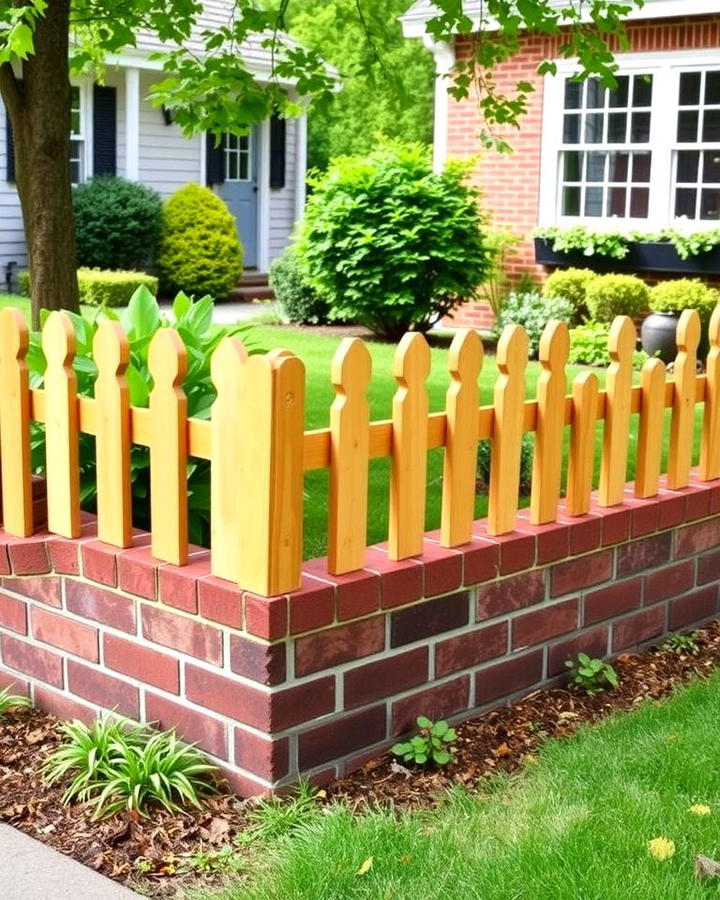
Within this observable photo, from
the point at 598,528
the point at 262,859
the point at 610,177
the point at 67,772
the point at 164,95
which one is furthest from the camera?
the point at 610,177

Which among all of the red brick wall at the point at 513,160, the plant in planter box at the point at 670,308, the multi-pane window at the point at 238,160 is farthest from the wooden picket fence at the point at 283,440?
the multi-pane window at the point at 238,160

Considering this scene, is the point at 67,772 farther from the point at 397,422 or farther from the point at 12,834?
the point at 397,422

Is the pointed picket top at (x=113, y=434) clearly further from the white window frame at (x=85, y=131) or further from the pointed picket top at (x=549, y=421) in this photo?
the white window frame at (x=85, y=131)

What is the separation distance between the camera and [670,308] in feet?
41.6

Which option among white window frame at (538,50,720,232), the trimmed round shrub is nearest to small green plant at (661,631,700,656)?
white window frame at (538,50,720,232)

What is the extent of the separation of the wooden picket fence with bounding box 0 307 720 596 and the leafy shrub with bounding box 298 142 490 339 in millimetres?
8919

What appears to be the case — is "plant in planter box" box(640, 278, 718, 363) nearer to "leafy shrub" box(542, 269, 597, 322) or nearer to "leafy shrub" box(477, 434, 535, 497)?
"leafy shrub" box(542, 269, 597, 322)

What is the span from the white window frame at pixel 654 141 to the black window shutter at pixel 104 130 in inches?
275

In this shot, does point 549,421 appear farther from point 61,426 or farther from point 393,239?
point 393,239

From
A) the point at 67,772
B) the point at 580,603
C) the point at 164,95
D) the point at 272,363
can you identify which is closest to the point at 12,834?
the point at 67,772

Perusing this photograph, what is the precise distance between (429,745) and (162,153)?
1725cm

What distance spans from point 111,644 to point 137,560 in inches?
11.5

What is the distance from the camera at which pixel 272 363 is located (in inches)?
123

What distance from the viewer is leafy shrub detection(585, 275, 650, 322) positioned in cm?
1309
